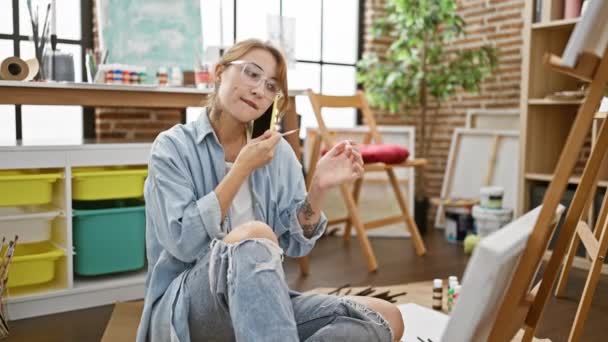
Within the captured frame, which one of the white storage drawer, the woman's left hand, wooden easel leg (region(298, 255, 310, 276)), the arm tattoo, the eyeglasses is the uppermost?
the eyeglasses

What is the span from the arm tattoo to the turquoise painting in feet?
6.06

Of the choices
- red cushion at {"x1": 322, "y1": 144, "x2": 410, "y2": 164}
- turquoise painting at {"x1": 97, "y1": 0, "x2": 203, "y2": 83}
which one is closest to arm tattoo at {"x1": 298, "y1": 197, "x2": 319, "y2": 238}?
red cushion at {"x1": 322, "y1": 144, "x2": 410, "y2": 164}

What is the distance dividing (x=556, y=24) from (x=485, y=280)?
2816mm

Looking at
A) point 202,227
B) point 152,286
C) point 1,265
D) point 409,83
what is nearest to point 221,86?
point 202,227

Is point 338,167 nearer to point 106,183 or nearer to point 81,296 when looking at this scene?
point 106,183

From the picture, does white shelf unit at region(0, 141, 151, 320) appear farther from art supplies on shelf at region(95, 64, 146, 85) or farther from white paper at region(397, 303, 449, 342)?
white paper at region(397, 303, 449, 342)

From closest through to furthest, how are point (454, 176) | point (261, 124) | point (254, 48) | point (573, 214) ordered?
point (573, 214)
point (254, 48)
point (261, 124)
point (454, 176)

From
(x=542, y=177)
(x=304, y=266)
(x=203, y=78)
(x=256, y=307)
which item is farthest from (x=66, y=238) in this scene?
(x=542, y=177)

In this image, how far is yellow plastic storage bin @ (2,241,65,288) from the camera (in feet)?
7.91

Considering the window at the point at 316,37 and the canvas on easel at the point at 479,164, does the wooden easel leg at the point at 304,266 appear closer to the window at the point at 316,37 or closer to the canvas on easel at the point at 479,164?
the window at the point at 316,37

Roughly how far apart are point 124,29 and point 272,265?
7.53ft

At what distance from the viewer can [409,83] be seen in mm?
4219

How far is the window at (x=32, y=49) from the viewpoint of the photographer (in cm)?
339

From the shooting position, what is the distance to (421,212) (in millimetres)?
4285
